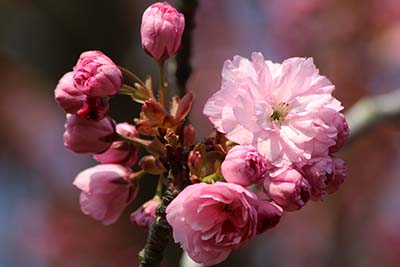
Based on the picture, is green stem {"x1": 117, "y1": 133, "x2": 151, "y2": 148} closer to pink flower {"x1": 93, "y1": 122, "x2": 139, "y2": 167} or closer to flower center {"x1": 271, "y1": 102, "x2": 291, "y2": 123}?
pink flower {"x1": 93, "y1": 122, "x2": 139, "y2": 167}

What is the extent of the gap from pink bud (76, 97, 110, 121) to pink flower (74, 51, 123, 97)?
0.03 meters

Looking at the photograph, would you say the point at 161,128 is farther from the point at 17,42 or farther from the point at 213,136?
the point at 17,42

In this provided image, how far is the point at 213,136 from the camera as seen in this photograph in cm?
123

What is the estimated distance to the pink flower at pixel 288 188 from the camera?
A: 1.11m

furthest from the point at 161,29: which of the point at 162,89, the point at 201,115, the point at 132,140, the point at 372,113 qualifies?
the point at 201,115

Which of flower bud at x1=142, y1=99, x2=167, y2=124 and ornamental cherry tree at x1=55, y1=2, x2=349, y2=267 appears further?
flower bud at x1=142, y1=99, x2=167, y2=124

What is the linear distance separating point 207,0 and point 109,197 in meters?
3.63

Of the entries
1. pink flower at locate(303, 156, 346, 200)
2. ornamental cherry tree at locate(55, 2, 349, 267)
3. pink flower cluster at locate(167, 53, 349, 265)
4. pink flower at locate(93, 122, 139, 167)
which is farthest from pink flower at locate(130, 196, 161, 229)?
pink flower at locate(303, 156, 346, 200)

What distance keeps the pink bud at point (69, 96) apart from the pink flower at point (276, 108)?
235 mm

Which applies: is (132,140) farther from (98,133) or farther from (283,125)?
(283,125)

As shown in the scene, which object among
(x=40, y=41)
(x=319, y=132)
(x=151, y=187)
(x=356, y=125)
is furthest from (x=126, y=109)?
(x=319, y=132)

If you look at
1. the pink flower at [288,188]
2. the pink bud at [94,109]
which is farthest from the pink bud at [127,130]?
the pink flower at [288,188]

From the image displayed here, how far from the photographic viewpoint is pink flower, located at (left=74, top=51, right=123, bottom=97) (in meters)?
1.21

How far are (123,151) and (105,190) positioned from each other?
0.08 m
